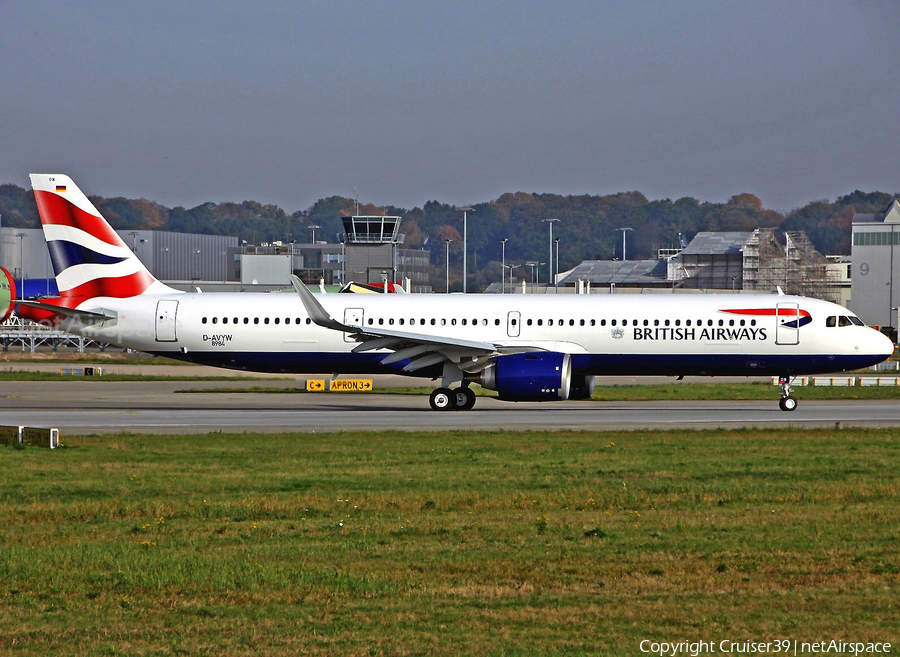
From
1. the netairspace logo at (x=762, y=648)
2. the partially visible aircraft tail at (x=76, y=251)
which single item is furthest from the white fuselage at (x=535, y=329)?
the netairspace logo at (x=762, y=648)

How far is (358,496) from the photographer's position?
16328 millimetres

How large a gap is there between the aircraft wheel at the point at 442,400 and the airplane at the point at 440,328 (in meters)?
0.04

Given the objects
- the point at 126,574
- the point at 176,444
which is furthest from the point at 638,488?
the point at 176,444

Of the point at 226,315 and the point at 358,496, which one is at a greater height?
the point at 226,315

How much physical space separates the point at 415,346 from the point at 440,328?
190cm

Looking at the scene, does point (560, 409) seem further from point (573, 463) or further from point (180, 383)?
point (180, 383)

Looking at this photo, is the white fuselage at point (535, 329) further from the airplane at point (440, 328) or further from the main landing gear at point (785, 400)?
the main landing gear at point (785, 400)

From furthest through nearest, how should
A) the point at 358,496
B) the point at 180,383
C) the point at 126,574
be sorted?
the point at 180,383 < the point at 358,496 < the point at 126,574

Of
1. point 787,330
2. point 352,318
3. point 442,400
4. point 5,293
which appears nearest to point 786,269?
point 5,293

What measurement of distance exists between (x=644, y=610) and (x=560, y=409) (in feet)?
85.3

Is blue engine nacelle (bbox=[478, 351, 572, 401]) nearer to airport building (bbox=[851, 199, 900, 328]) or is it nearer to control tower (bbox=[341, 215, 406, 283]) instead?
control tower (bbox=[341, 215, 406, 283])

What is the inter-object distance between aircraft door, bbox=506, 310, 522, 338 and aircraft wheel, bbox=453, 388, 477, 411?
2386 mm

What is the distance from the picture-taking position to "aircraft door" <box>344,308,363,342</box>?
114 ft

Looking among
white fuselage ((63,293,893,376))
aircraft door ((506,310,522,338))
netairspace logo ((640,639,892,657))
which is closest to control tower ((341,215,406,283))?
white fuselage ((63,293,893,376))
